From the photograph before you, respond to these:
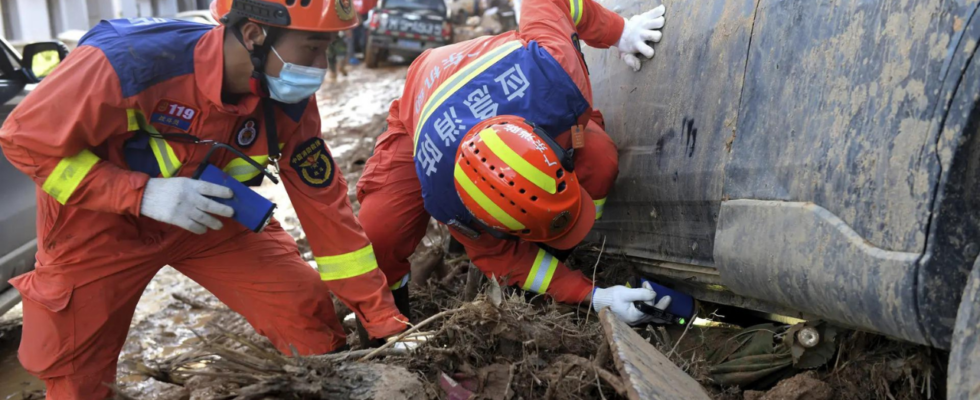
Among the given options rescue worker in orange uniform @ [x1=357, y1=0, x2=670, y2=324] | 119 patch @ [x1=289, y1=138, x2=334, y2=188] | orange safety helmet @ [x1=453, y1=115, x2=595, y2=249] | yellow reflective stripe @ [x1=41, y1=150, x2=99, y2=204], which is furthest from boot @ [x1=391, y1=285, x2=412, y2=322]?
yellow reflective stripe @ [x1=41, y1=150, x2=99, y2=204]

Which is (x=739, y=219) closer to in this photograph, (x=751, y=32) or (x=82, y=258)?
(x=751, y=32)

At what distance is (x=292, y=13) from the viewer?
256cm

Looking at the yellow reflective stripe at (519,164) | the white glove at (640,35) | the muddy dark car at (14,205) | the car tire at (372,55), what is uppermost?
the white glove at (640,35)

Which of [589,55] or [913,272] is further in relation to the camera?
[589,55]

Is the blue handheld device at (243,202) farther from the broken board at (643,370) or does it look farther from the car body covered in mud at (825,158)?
the car body covered in mud at (825,158)

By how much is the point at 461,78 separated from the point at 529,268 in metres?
0.83

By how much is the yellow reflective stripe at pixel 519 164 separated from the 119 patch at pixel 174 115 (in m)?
1.04

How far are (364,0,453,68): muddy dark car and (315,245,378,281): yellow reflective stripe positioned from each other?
12.6m

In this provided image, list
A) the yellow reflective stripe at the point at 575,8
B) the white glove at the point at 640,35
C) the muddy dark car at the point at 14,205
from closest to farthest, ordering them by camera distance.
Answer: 1. the white glove at the point at 640,35
2. the yellow reflective stripe at the point at 575,8
3. the muddy dark car at the point at 14,205

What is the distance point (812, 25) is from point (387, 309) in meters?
1.74

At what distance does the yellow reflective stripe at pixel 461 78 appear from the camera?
118 inches

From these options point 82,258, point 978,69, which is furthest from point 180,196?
point 978,69

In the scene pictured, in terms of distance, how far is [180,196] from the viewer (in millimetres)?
2512

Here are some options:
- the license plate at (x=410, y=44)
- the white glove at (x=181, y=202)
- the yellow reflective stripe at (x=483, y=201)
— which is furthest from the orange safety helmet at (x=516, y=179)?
the license plate at (x=410, y=44)
